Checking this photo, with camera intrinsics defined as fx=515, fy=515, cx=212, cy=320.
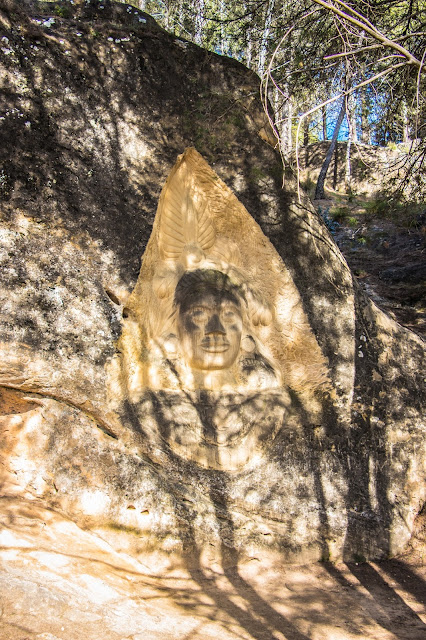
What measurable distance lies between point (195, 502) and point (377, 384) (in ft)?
7.39

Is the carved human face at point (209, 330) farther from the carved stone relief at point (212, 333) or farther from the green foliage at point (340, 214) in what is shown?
the green foliage at point (340, 214)

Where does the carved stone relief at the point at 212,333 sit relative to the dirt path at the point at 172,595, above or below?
above

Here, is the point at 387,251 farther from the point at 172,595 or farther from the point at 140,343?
the point at 172,595

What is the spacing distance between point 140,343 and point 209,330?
2.21 ft

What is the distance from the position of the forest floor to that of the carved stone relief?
3350 mm

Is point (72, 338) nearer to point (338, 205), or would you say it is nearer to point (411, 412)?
point (411, 412)

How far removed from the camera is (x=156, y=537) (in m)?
4.31

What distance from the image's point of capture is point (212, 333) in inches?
185

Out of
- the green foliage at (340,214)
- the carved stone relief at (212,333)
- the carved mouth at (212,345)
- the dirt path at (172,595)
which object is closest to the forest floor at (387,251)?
the green foliage at (340,214)

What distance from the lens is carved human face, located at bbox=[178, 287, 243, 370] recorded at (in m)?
4.70

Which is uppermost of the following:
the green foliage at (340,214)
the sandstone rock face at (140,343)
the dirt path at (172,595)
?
the green foliage at (340,214)

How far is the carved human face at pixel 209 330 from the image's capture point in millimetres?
4703

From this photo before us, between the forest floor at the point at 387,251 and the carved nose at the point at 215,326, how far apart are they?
4201mm

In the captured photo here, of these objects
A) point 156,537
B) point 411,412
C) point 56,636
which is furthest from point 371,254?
point 56,636
